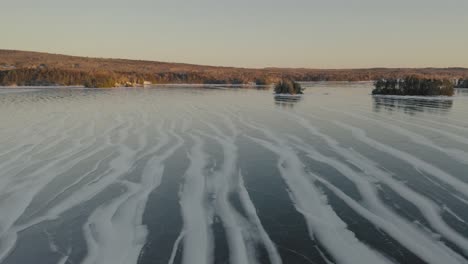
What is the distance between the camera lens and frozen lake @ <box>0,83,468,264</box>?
15.5ft

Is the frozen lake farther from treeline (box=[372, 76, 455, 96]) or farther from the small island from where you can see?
the small island

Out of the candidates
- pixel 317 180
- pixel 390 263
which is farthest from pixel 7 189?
pixel 390 263

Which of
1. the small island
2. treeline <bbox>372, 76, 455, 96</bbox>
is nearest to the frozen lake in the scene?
treeline <bbox>372, 76, 455, 96</bbox>

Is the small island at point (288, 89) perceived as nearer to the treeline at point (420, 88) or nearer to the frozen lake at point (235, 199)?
the treeline at point (420, 88)

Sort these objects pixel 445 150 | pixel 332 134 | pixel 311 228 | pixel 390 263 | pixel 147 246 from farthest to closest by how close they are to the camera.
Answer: pixel 332 134, pixel 445 150, pixel 311 228, pixel 147 246, pixel 390 263

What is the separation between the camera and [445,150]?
34.1ft

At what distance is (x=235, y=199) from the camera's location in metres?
6.54

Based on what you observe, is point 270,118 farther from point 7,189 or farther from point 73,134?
point 7,189

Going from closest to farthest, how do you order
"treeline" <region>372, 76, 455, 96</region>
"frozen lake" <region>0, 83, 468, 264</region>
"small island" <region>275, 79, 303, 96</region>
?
"frozen lake" <region>0, 83, 468, 264</region>, "treeline" <region>372, 76, 455, 96</region>, "small island" <region>275, 79, 303, 96</region>

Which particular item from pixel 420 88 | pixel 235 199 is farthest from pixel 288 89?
pixel 235 199

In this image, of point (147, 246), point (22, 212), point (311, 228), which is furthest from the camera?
point (22, 212)

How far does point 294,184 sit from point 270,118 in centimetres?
1144

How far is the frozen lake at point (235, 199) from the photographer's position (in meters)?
4.72

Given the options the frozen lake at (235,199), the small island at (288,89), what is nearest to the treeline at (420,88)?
the small island at (288,89)
